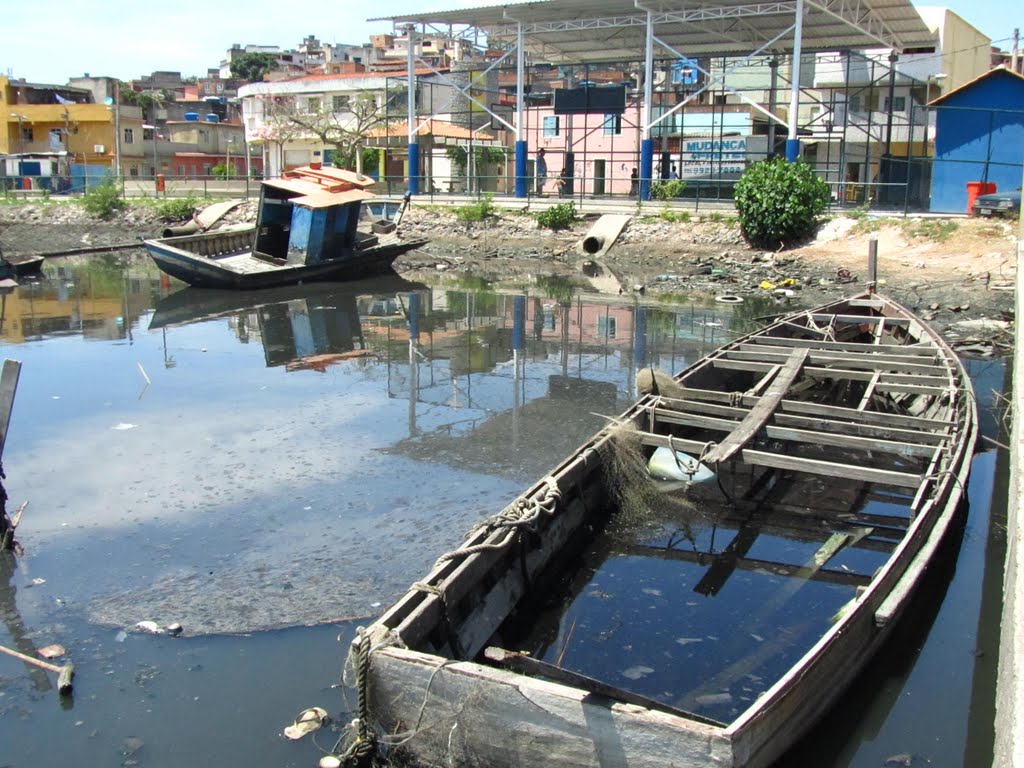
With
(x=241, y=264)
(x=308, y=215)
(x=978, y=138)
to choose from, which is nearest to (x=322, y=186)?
(x=308, y=215)

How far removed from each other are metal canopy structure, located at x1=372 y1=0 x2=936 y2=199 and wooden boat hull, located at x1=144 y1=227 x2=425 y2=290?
8190 mm

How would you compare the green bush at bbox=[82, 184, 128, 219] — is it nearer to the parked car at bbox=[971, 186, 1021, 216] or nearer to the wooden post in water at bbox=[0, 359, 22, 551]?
the parked car at bbox=[971, 186, 1021, 216]

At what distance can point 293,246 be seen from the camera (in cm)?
2231

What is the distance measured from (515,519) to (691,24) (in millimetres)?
26536

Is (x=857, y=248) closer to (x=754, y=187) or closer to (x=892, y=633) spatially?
(x=754, y=187)

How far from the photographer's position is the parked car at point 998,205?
21672 millimetres

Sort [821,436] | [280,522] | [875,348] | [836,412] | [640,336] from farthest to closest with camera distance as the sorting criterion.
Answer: [640,336]
[875,348]
[836,412]
[821,436]
[280,522]

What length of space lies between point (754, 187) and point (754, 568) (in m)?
19.4

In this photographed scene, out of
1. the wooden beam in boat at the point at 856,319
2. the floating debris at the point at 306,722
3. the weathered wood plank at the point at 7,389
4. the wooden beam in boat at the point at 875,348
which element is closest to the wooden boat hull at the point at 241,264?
the wooden beam in boat at the point at 856,319

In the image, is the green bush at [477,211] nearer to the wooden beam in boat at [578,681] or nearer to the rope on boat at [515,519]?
the rope on boat at [515,519]

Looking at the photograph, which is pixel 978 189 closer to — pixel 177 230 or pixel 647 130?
pixel 647 130

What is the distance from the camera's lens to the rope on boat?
5207 millimetres

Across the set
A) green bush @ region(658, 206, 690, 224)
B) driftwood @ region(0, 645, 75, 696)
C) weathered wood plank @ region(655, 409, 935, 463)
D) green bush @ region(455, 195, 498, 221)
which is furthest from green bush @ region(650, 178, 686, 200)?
driftwood @ region(0, 645, 75, 696)

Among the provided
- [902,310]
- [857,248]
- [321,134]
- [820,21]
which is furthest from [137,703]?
[321,134]
